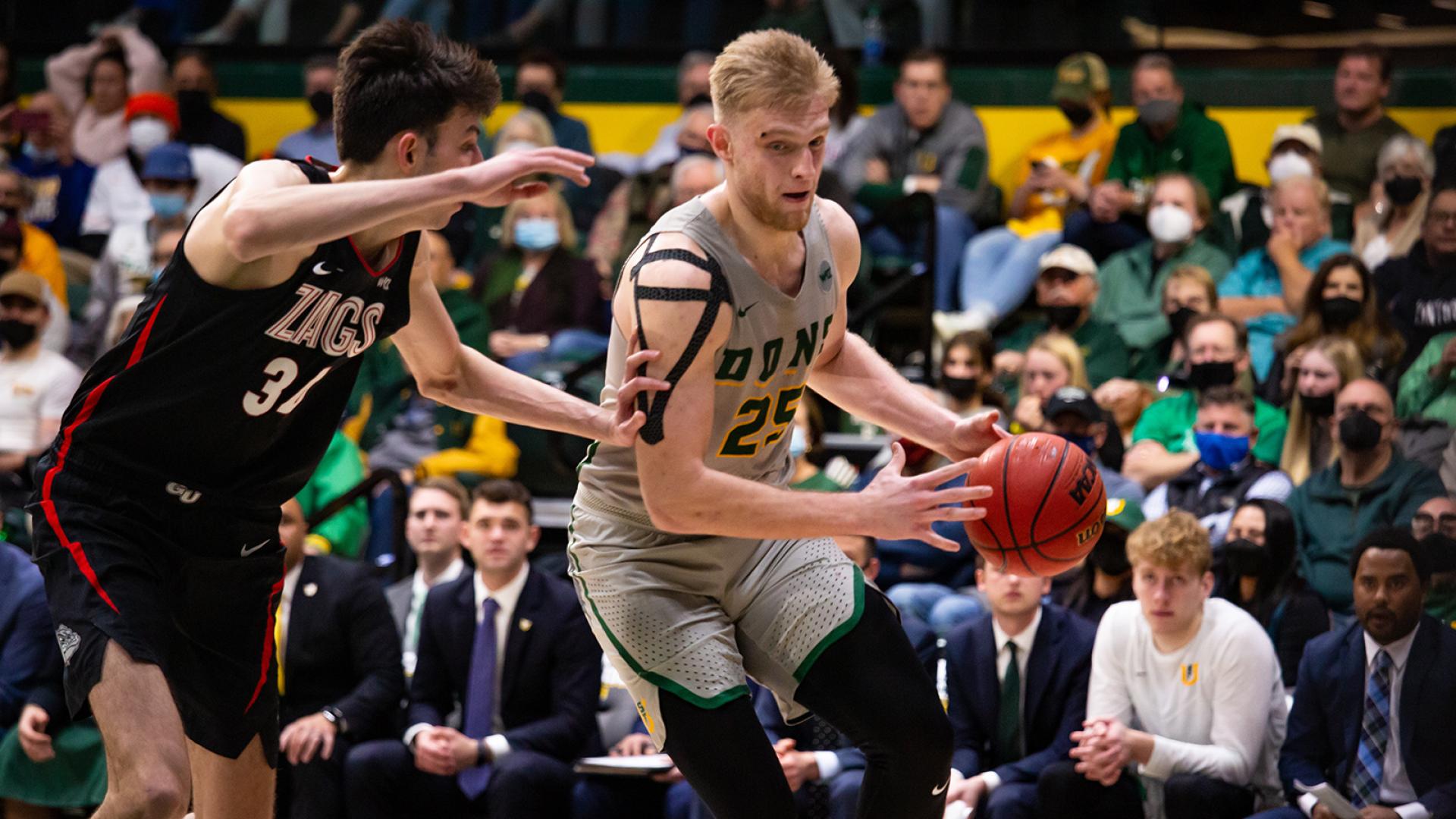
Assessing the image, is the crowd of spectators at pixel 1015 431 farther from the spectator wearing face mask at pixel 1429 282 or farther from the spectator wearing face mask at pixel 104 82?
the spectator wearing face mask at pixel 104 82

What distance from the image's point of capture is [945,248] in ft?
34.2

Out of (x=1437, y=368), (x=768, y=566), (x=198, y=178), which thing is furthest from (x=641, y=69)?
(x=768, y=566)

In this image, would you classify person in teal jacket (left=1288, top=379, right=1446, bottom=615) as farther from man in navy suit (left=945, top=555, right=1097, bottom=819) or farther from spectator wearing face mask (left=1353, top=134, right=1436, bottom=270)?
spectator wearing face mask (left=1353, top=134, right=1436, bottom=270)

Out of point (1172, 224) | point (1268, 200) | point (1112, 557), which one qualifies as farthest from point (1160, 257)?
point (1112, 557)

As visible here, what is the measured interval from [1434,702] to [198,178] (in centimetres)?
870

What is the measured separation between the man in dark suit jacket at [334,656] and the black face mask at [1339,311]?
4616 mm

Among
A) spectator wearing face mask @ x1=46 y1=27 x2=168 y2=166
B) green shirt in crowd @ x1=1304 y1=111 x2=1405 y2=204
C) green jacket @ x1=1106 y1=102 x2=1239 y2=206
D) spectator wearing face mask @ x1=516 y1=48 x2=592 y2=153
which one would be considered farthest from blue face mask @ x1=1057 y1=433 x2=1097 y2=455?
spectator wearing face mask @ x1=46 y1=27 x2=168 y2=166

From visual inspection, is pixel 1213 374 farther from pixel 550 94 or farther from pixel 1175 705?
pixel 550 94

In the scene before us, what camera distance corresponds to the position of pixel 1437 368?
7953mm

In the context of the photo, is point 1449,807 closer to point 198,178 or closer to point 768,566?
point 768,566

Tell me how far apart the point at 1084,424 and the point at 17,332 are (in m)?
5.92

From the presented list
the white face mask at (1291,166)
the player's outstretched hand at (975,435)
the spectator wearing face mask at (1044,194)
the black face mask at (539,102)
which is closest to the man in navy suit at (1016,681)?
the player's outstretched hand at (975,435)

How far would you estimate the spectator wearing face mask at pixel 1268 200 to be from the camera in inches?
384

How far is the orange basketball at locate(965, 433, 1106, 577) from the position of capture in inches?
166
